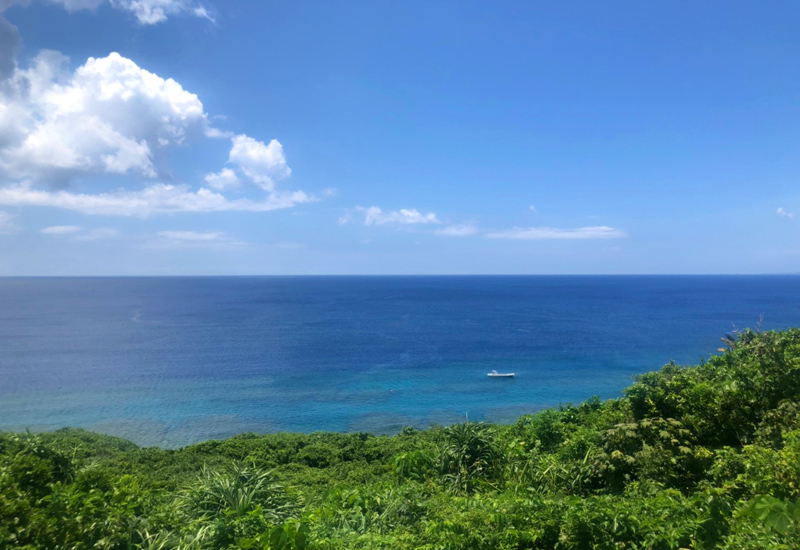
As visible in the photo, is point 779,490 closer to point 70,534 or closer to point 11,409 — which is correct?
point 70,534

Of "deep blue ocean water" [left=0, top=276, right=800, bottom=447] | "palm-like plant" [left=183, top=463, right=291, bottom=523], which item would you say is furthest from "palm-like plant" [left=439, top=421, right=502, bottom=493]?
"deep blue ocean water" [left=0, top=276, right=800, bottom=447]

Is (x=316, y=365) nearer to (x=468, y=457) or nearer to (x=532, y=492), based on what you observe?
(x=468, y=457)

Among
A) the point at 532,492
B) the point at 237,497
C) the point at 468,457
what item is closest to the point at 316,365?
the point at 468,457

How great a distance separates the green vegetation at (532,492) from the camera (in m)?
5.27

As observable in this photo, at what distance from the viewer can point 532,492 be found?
8.12 meters

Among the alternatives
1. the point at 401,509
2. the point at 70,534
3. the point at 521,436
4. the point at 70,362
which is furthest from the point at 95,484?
the point at 70,362

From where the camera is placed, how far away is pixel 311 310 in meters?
102

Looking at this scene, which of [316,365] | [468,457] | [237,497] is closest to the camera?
[237,497]

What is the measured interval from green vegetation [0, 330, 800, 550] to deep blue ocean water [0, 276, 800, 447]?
1547 centimetres

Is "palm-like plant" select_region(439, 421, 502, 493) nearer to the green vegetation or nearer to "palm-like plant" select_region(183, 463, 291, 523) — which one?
the green vegetation

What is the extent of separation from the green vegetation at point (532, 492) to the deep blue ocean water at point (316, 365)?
50.7ft

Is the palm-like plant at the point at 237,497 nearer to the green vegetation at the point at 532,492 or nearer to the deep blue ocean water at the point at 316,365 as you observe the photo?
the green vegetation at the point at 532,492

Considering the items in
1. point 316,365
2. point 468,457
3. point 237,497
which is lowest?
point 316,365

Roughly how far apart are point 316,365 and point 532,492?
43.9 m
